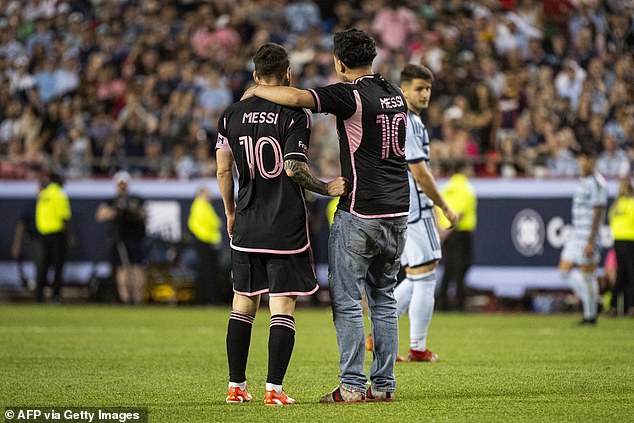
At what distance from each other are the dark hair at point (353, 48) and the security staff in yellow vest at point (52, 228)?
15.5 meters

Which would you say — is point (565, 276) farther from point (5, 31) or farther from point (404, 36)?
point (5, 31)

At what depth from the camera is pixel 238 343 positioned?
8.12 metres

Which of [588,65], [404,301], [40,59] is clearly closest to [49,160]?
[40,59]

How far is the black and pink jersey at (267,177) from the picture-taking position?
7.92 meters

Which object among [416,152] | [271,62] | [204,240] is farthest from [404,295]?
[204,240]

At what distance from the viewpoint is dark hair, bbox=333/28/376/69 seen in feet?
26.1

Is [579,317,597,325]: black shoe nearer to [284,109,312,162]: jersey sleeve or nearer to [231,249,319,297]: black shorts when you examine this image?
[231,249,319,297]: black shorts

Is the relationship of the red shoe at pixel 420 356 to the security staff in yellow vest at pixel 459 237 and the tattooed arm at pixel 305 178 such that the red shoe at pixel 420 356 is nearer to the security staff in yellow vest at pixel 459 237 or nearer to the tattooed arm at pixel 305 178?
the tattooed arm at pixel 305 178

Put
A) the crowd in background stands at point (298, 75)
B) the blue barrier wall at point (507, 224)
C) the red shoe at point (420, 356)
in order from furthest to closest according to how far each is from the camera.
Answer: the crowd in background stands at point (298, 75), the blue barrier wall at point (507, 224), the red shoe at point (420, 356)

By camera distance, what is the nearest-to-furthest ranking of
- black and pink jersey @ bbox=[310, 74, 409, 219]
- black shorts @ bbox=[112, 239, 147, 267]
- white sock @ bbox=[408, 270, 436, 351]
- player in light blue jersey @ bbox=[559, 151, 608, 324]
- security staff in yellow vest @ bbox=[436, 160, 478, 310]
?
1. black and pink jersey @ bbox=[310, 74, 409, 219]
2. white sock @ bbox=[408, 270, 436, 351]
3. player in light blue jersey @ bbox=[559, 151, 608, 324]
4. security staff in yellow vest @ bbox=[436, 160, 478, 310]
5. black shorts @ bbox=[112, 239, 147, 267]

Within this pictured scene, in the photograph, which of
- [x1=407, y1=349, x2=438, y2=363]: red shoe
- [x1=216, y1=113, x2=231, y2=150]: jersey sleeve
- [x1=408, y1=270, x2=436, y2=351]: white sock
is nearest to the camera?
[x1=216, y1=113, x2=231, y2=150]: jersey sleeve

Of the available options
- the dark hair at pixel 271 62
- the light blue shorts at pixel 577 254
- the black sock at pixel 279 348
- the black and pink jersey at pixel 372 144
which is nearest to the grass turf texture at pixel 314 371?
the black sock at pixel 279 348

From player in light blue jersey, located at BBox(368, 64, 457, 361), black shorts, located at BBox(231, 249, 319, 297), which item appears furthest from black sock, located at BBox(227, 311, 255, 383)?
player in light blue jersey, located at BBox(368, 64, 457, 361)

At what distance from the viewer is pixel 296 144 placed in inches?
307
